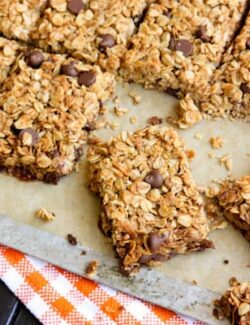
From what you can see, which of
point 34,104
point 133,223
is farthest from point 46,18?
point 133,223

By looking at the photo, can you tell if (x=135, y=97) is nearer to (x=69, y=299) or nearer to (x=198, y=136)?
(x=198, y=136)

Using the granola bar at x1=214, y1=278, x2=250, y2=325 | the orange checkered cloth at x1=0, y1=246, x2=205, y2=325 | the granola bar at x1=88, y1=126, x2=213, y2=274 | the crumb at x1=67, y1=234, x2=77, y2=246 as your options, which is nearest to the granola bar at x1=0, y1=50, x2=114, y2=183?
the granola bar at x1=88, y1=126, x2=213, y2=274

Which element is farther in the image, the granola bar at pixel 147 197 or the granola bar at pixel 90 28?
the granola bar at pixel 90 28

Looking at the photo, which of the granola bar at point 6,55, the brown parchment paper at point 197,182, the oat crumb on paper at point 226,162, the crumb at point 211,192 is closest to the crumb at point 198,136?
the brown parchment paper at point 197,182

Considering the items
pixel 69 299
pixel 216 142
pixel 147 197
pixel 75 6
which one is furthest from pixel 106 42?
pixel 69 299

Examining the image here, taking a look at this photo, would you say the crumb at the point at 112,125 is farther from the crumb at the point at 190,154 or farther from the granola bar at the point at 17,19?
the granola bar at the point at 17,19

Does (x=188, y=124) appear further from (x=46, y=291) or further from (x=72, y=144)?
(x=46, y=291)
